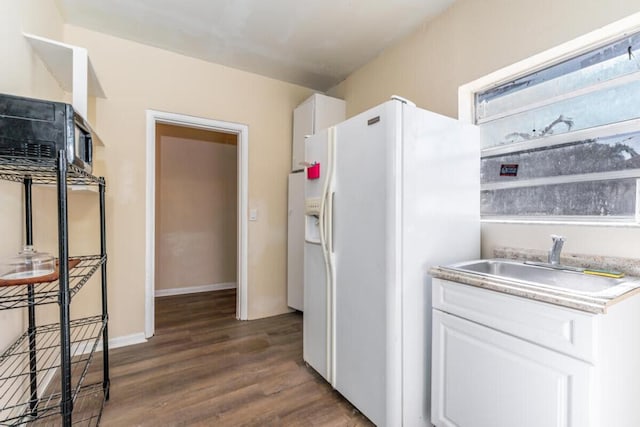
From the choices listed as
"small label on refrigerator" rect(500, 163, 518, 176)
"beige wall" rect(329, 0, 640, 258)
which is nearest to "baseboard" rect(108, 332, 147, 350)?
"beige wall" rect(329, 0, 640, 258)

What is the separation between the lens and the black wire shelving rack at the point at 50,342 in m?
1.02

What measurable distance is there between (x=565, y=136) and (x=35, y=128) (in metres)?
2.44

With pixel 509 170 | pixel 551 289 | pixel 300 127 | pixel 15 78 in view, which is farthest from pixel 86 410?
pixel 509 170

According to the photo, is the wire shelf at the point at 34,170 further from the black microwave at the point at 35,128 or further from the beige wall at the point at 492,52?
the beige wall at the point at 492,52

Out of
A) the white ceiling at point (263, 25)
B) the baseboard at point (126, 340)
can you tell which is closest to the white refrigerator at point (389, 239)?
the white ceiling at point (263, 25)

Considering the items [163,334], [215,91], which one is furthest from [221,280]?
[215,91]

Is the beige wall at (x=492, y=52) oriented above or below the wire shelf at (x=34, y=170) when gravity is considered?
above

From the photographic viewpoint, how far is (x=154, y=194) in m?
2.78

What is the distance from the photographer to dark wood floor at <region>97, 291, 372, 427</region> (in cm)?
167

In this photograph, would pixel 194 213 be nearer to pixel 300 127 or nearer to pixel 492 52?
pixel 300 127

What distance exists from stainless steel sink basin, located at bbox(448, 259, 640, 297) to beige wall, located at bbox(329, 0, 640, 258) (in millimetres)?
181

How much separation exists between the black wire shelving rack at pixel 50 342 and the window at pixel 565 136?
2.27 metres

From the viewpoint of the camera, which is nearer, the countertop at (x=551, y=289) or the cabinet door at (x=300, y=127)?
the countertop at (x=551, y=289)

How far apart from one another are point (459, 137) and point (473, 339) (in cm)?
111
